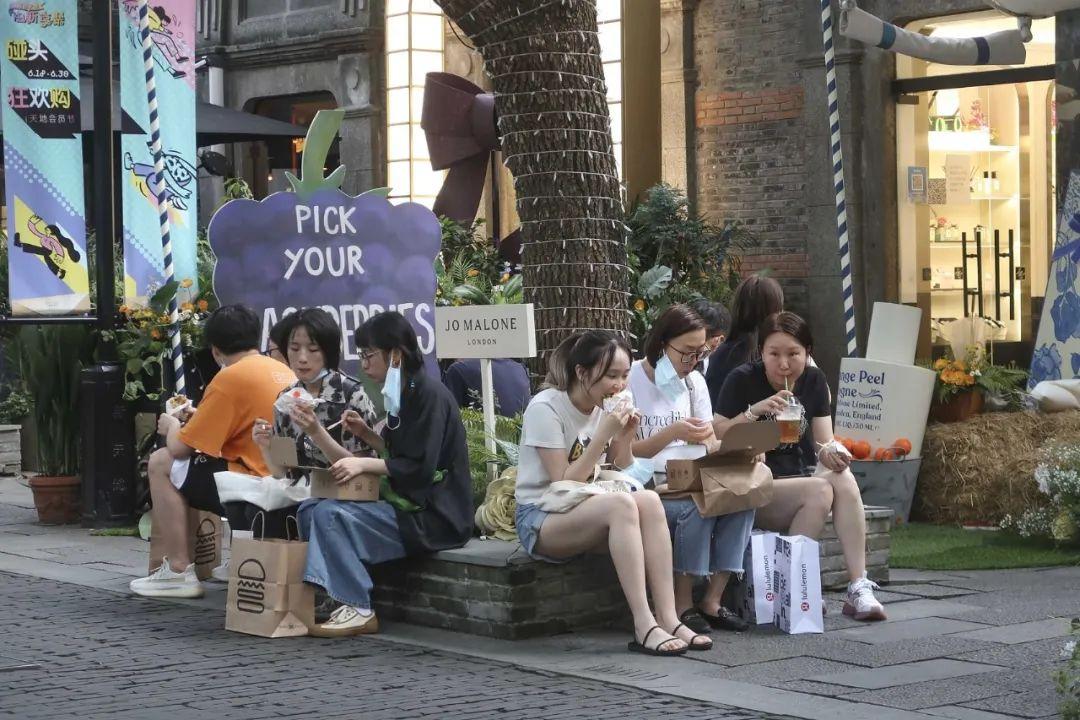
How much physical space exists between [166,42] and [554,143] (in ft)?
13.1

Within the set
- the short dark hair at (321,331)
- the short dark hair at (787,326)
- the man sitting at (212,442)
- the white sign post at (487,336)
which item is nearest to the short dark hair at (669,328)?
the short dark hair at (787,326)

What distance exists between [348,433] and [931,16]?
854cm

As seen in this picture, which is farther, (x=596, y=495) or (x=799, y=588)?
(x=799, y=588)

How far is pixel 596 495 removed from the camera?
739 cm

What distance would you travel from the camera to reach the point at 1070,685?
5.52m

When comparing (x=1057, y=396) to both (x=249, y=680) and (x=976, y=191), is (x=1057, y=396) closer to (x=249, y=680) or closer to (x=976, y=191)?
(x=976, y=191)

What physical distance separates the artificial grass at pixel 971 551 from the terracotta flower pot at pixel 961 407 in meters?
0.99

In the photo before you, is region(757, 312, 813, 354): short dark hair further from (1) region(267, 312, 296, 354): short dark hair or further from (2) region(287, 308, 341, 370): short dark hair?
(1) region(267, 312, 296, 354): short dark hair

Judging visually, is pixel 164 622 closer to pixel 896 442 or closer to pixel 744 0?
pixel 896 442

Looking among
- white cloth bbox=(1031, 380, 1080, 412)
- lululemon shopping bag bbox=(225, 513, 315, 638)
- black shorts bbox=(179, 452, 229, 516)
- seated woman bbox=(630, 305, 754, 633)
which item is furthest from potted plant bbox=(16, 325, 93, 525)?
white cloth bbox=(1031, 380, 1080, 412)

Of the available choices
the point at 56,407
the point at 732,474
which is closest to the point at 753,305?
the point at 732,474

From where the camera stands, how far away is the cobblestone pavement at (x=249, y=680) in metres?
6.29

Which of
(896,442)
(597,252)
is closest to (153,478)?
(597,252)

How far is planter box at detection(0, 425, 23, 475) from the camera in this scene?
15.3 m
